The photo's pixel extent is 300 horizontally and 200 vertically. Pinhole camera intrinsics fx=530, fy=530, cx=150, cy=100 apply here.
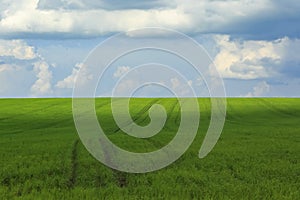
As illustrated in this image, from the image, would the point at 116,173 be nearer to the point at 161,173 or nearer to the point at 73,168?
the point at 161,173

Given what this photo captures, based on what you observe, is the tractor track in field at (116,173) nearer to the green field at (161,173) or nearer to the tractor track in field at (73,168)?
the green field at (161,173)

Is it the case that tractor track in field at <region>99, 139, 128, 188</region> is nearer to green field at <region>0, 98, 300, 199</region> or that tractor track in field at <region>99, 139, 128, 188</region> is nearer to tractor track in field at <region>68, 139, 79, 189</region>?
green field at <region>0, 98, 300, 199</region>

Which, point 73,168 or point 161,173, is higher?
point 73,168

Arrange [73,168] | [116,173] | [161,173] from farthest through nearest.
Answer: [73,168] → [116,173] → [161,173]

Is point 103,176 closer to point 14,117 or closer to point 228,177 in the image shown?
point 228,177

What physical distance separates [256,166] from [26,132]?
31.6 meters

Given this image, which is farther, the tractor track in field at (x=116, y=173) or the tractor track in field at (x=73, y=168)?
the tractor track in field at (x=116, y=173)

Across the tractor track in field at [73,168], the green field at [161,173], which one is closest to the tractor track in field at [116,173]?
the green field at [161,173]

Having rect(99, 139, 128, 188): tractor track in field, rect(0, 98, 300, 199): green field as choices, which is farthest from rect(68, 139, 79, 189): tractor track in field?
rect(99, 139, 128, 188): tractor track in field

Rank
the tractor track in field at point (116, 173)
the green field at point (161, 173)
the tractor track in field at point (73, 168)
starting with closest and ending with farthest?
the green field at point (161, 173)
the tractor track in field at point (73, 168)
the tractor track in field at point (116, 173)

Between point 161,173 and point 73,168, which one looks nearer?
point 161,173

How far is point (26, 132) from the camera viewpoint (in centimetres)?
5128

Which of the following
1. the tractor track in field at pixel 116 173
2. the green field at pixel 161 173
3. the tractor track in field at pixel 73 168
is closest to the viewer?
the green field at pixel 161 173

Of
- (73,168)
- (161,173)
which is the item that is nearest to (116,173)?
(161,173)
